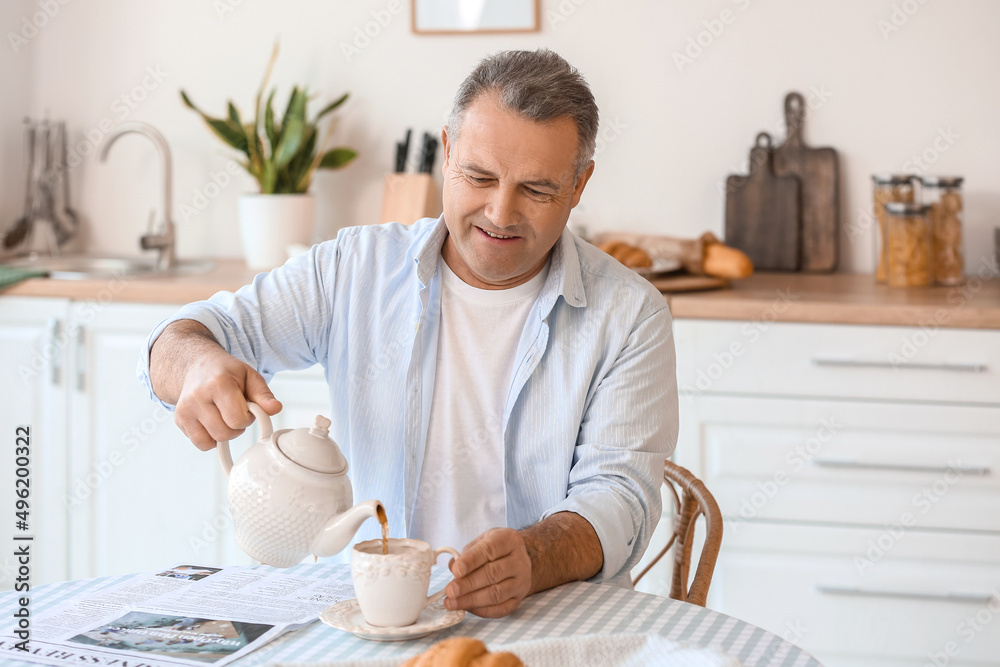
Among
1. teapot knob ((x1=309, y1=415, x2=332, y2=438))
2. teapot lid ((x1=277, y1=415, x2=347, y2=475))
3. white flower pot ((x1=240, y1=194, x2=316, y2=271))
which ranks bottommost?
teapot lid ((x1=277, y1=415, x2=347, y2=475))

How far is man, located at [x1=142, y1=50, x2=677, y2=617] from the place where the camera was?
4.02 ft

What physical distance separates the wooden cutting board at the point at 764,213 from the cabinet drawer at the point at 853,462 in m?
0.62

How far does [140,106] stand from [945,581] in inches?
97.8

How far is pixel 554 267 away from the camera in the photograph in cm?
140

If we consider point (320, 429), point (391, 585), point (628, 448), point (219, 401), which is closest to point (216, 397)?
point (219, 401)

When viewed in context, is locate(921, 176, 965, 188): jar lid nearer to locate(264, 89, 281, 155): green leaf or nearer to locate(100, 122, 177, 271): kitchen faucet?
locate(264, 89, 281, 155): green leaf

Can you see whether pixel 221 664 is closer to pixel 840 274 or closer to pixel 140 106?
pixel 840 274

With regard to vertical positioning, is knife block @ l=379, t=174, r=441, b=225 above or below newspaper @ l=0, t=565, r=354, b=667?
above

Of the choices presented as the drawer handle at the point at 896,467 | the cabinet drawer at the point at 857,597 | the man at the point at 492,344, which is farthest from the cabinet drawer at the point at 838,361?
the man at the point at 492,344

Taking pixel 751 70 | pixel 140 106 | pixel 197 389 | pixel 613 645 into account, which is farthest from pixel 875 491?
pixel 140 106

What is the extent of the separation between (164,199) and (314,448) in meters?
1.98

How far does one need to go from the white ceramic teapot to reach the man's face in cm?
44

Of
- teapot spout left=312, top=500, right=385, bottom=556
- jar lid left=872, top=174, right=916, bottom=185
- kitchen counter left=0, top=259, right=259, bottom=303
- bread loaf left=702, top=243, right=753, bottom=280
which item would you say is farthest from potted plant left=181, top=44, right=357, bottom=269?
teapot spout left=312, top=500, right=385, bottom=556

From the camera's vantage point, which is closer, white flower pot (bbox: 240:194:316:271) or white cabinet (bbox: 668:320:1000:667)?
white cabinet (bbox: 668:320:1000:667)
